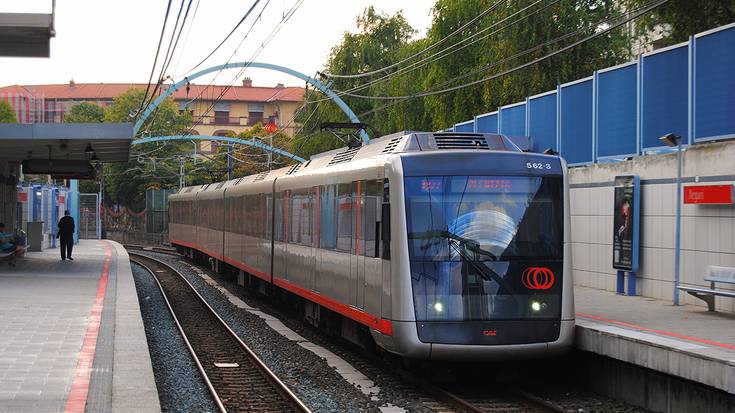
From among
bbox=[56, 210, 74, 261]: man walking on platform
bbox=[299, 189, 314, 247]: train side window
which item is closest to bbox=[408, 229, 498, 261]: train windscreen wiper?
bbox=[299, 189, 314, 247]: train side window

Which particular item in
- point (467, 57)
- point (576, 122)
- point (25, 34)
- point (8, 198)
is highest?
point (467, 57)

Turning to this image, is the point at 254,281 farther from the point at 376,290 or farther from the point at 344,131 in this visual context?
the point at 344,131

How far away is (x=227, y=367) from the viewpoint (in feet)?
45.9

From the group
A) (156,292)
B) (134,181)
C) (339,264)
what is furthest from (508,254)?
(134,181)

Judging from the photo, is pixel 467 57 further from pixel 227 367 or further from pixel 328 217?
pixel 227 367

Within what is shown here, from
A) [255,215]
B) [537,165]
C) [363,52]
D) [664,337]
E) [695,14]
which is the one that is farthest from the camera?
[363,52]

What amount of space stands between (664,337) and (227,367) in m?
6.06

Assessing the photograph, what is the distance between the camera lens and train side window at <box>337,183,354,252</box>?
13383mm

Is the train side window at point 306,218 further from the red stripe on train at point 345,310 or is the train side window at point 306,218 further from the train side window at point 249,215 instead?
the train side window at point 249,215

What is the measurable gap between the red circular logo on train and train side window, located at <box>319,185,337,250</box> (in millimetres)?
3652

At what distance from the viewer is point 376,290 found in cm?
1188

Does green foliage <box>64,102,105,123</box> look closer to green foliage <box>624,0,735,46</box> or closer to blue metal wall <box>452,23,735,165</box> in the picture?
green foliage <box>624,0,735,46</box>

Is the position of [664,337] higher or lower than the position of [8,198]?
lower

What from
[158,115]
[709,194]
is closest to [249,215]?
[709,194]
